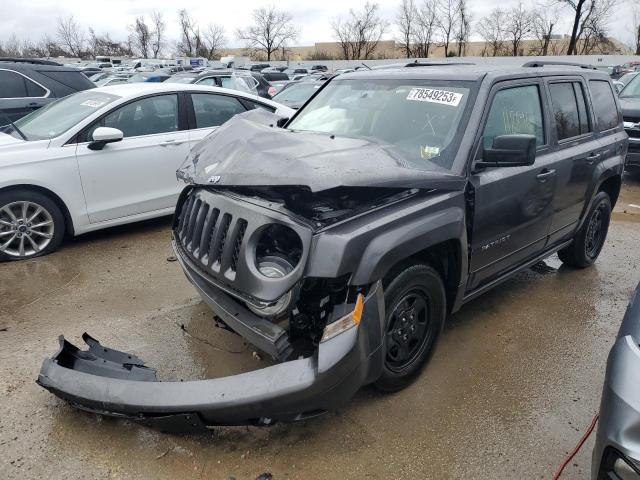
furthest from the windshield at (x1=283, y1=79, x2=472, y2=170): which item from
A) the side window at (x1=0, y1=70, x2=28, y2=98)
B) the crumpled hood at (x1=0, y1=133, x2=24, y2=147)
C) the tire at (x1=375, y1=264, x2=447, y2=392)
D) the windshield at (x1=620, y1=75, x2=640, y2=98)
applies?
the windshield at (x1=620, y1=75, x2=640, y2=98)

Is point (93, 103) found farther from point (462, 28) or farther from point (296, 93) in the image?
point (462, 28)

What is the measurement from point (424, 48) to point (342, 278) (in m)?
60.2

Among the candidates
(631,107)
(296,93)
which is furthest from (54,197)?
(631,107)

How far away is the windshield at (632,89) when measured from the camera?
9908 millimetres

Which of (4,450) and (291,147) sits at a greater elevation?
(291,147)

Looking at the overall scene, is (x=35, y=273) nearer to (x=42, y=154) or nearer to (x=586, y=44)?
(x=42, y=154)

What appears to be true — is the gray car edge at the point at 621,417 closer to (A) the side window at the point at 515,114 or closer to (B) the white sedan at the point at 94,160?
(A) the side window at the point at 515,114

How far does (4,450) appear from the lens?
2.51 metres

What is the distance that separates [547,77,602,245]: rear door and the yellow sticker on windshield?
1.20 meters

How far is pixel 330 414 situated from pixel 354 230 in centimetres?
114

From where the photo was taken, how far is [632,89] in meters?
10.1

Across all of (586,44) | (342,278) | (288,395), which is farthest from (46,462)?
(586,44)

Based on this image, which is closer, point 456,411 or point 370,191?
point 370,191

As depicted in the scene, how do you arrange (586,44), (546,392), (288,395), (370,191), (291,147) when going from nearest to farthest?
(288,395) → (370,191) → (291,147) → (546,392) → (586,44)
